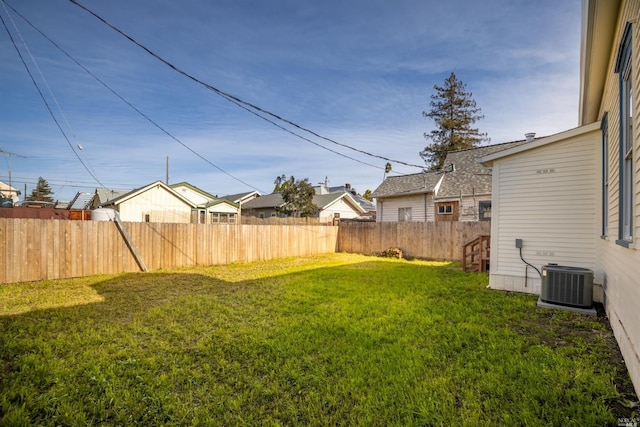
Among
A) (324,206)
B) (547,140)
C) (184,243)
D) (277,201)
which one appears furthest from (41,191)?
(547,140)

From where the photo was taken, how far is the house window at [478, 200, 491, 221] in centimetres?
1430

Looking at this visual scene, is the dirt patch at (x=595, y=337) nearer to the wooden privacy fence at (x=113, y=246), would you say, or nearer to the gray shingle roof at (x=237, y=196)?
the wooden privacy fence at (x=113, y=246)

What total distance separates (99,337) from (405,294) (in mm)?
5172

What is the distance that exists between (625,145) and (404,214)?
14.9 meters

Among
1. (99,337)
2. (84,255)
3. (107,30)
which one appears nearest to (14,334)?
(99,337)

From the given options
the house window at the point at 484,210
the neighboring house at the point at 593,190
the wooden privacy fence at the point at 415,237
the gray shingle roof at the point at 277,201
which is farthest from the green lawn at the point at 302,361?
the gray shingle roof at the point at 277,201

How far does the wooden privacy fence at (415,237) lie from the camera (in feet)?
38.1

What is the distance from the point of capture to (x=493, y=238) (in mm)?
6852

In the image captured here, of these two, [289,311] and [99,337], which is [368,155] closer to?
[289,311]

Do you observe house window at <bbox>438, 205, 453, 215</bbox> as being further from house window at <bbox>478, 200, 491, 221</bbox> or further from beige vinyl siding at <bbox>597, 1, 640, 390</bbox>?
beige vinyl siding at <bbox>597, 1, 640, 390</bbox>

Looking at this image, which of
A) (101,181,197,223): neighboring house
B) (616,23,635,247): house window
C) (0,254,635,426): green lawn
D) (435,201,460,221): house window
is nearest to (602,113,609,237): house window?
(0,254,635,426): green lawn

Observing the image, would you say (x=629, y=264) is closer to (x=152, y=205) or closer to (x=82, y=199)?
(x=152, y=205)

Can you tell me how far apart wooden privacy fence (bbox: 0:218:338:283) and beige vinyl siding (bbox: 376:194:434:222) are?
8490mm

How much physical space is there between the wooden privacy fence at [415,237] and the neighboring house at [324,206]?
1152cm
